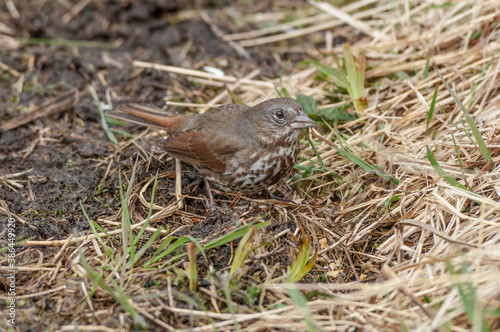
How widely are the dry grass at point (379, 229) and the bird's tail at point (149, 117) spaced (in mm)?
759

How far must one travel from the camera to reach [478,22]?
5.14 meters

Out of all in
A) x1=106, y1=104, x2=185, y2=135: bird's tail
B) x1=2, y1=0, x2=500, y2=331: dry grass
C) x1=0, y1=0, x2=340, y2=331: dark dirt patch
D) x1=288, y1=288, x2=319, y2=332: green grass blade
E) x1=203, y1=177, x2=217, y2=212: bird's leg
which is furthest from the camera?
x1=106, y1=104, x2=185, y2=135: bird's tail

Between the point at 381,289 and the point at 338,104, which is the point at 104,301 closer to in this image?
the point at 381,289

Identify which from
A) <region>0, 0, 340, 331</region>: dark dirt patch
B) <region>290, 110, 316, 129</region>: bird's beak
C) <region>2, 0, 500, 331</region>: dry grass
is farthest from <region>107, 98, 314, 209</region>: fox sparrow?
<region>2, 0, 500, 331</region>: dry grass

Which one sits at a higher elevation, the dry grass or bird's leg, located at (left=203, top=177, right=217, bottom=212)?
the dry grass

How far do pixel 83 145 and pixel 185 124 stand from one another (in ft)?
3.26

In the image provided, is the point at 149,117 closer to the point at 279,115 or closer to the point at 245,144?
the point at 245,144

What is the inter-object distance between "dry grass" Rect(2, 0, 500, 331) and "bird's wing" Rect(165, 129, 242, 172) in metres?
0.43

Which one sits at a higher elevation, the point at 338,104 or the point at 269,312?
the point at 338,104

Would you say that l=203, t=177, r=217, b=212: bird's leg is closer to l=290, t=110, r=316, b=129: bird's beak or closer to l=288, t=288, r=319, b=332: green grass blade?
l=290, t=110, r=316, b=129: bird's beak

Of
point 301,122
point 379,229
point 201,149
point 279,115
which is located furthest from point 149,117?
point 379,229

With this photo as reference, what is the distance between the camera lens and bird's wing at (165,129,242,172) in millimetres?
4203

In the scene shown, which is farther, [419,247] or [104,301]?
[419,247]

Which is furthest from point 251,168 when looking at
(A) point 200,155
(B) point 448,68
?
(B) point 448,68
